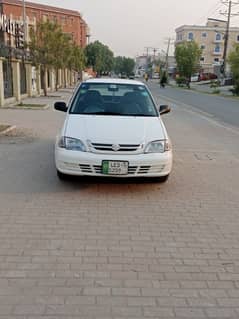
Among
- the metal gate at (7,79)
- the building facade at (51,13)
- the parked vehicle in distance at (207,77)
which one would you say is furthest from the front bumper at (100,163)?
the parked vehicle in distance at (207,77)

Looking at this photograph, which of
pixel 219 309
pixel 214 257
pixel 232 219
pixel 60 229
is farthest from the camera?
pixel 232 219

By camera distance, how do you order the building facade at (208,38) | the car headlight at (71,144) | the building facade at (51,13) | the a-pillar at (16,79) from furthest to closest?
the building facade at (208,38) < the building facade at (51,13) < the a-pillar at (16,79) < the car headlight at (71,144)

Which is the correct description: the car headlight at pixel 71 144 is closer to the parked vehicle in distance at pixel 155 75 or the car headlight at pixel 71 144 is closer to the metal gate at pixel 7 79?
the metal gate at pixel 7 79

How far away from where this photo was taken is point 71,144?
4.95 metres

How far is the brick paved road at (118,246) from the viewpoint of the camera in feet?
8.79

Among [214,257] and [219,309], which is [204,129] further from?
[219,309]

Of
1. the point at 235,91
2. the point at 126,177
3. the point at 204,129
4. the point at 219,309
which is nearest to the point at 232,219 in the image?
the point at 126,177

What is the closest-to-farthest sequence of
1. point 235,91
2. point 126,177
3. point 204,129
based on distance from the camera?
point 126,177
point 204,129
point 235,91

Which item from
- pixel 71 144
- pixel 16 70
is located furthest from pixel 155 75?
pixel 71 144

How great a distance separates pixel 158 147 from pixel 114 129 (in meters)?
0.72

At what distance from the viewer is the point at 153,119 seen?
5680 mm

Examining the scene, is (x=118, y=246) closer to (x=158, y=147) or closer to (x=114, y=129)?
(x=158, y=147)

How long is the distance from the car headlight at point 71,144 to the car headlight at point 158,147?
0.95 m

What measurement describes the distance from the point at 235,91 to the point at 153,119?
33066mm
